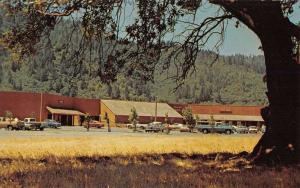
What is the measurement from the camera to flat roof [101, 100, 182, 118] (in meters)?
108

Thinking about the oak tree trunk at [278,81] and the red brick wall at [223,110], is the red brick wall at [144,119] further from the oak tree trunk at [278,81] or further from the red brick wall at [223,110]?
the oak tree trunk at [278,81]

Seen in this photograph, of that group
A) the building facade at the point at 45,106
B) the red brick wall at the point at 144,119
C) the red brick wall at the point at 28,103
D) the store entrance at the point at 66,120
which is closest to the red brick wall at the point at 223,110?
the red brick wall at the point at 144,119

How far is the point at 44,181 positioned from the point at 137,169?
289 centimetres

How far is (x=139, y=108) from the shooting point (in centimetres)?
11550

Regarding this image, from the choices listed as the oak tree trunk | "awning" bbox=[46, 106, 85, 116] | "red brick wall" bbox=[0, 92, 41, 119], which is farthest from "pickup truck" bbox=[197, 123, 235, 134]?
the oak tree trunk

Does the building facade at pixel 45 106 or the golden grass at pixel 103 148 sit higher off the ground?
the building facade at pixel 45 106

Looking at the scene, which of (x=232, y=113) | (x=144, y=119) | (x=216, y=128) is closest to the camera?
(x=216, y=128)

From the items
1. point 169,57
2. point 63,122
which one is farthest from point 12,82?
point 169,57

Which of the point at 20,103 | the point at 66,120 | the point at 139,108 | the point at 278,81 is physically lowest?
the point at 66,120

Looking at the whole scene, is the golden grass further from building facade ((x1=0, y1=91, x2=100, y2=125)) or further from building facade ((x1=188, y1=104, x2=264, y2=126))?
building facade ((x1=188, y1=104, x2=264, y2=126))

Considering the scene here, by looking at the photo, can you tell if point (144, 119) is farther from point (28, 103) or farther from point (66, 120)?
point (28, 103)

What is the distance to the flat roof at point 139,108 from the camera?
108 meters

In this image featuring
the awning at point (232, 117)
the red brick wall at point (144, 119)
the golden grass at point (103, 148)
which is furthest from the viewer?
the awning at point (232, 117)

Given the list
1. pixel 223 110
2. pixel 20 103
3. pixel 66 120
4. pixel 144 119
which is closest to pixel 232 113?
pixel 223 110
